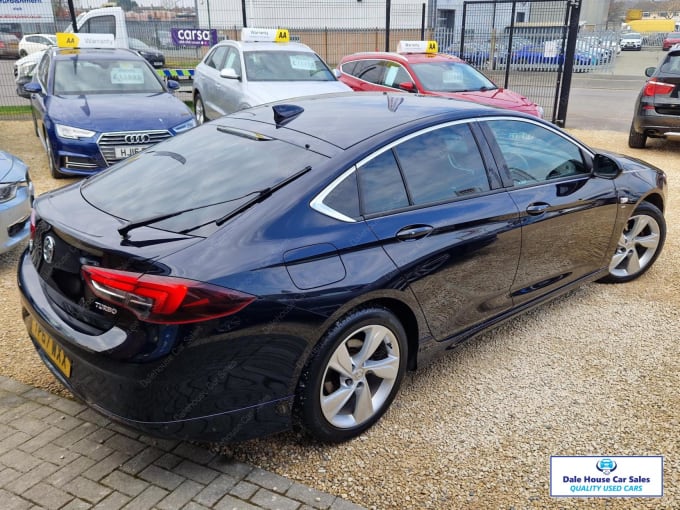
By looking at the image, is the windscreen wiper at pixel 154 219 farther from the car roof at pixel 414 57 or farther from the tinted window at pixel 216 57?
the car roof at pixel 414 57

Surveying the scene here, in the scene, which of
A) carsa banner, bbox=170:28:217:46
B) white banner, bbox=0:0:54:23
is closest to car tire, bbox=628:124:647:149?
carsa banner, bbox=170:28:217:46

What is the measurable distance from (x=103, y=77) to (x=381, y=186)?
22.3ft

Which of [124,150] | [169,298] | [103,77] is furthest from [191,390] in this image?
[103,77]

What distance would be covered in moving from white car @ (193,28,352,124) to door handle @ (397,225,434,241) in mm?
6224

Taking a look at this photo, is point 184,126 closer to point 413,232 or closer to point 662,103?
point 413,232

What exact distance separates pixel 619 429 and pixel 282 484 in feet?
5.86

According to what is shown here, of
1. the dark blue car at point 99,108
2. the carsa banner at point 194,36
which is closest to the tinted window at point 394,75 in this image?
the dark blue car at point 99,108

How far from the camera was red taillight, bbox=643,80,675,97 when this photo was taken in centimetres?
971

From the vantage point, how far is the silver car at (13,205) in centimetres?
478

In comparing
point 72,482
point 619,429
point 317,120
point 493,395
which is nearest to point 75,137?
point 317,120

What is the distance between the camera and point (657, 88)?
9.84 metres

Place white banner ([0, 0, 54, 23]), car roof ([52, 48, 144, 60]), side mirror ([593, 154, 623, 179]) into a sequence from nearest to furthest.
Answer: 1. side mirror ([593, 154, 623, 179])
2. car roof ([52, 48, 144, 60])
3. white banner ([0, 0, 54, 23])

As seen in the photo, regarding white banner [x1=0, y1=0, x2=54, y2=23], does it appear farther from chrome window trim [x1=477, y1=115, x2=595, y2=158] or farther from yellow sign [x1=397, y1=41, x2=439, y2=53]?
chrome window trim [x1=477, y1=115, x2=595, y2=158]

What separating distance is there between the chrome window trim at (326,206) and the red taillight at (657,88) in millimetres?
8953
